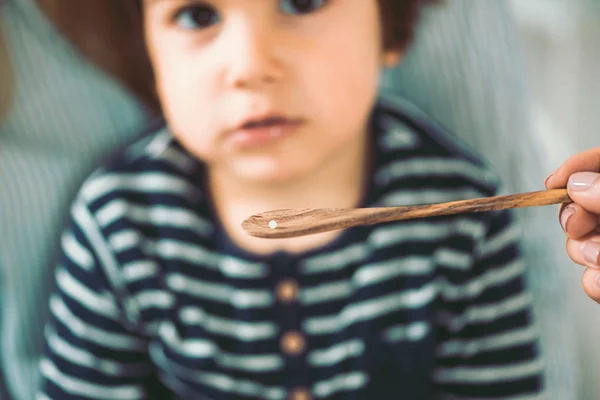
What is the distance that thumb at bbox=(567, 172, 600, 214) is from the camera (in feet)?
0.88

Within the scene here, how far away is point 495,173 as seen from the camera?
0.44 metres

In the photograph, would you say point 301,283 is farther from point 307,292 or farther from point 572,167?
point 572,167

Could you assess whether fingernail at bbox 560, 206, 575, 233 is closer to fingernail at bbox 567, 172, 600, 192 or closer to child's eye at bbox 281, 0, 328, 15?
fingernail at bbox 567, 172, 600, 192

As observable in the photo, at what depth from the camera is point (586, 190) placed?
0.89ft

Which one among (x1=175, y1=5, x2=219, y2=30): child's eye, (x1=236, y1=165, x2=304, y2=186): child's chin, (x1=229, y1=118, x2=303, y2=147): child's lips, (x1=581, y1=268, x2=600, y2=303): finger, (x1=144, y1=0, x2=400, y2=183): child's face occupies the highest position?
(x1=175, y1=5, x2=219, y2=30): child's eye

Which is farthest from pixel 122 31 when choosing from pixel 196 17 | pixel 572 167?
pixel 572 167

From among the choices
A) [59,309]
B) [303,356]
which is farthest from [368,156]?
[59,309]

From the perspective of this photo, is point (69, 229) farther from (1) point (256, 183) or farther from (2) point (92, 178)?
(1) point (256, 183)

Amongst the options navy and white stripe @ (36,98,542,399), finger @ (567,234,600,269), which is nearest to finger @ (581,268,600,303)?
finger @ (567,234,600,269)

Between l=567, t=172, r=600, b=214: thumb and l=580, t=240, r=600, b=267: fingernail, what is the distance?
0.03m

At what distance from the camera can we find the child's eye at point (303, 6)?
1.12 ft

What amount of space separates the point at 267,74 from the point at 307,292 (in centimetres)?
17

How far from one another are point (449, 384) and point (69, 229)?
0.33m

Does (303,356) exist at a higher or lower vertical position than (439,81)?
A: lower
